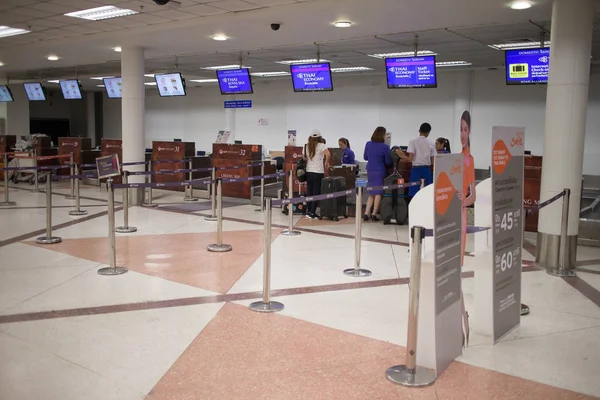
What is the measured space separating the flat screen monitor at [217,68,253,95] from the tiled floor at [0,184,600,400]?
6.97 m

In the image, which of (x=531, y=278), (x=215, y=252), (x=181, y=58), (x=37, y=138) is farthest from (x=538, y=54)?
(x=37, y=138)

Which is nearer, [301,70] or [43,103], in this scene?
[301,70]

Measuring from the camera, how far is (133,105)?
1219cm

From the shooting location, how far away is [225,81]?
14.2 metres

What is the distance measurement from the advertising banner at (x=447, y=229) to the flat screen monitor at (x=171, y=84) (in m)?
12.3

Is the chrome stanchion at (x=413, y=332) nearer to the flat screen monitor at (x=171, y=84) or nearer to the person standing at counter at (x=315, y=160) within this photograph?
the person standing at counter at (x=315, y=160)

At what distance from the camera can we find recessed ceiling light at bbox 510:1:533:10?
7.49 meters

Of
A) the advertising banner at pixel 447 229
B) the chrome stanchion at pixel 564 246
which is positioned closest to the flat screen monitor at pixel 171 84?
the chrome stanchion at pixel 564 246

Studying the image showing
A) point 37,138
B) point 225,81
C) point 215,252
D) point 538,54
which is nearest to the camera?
point 215,252

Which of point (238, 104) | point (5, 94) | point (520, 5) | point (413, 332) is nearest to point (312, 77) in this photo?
point (520, 5)

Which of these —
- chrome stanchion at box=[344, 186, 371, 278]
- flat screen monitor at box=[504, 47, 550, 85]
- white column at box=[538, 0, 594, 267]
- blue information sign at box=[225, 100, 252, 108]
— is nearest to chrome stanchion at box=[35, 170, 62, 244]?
chrome stanchion at box=[344, 186, 371, 278]

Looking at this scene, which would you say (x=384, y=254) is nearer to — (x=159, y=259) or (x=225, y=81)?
(x=159, y=259)

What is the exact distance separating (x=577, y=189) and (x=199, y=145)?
17774 millimetres

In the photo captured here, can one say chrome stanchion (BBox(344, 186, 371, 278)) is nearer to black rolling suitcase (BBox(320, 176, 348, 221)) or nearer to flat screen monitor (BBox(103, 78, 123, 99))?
black rolling suitcase (BBox(320, 176, 348, 221))
